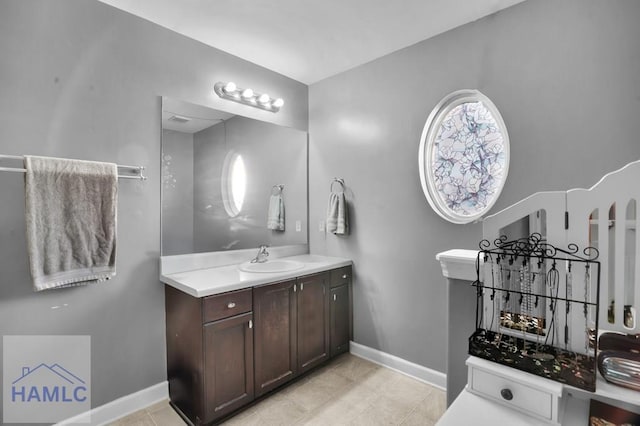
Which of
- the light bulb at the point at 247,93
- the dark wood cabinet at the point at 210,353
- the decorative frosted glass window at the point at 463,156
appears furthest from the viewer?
the light bulb at the point at 247,93

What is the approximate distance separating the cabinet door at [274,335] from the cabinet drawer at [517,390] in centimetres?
141

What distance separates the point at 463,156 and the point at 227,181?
1880mm

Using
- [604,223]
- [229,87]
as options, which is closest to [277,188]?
[229,87]

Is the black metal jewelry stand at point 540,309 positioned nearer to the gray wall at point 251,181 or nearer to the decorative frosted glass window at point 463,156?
the decorative frosted glass window at point 463,156

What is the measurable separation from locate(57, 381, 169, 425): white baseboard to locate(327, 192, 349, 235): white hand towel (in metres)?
1.77

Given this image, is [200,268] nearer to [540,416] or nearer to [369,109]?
[369,109]

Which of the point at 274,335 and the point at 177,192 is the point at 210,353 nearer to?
the point at 274,335

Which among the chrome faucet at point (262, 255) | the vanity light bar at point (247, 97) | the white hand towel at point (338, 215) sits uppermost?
the vanity light bar at point (247, 97)

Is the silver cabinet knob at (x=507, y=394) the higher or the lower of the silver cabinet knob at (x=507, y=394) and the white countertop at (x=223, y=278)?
the lower

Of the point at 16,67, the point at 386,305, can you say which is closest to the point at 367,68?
the point at 386,305

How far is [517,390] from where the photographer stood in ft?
3.41

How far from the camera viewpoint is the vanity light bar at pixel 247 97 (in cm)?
256

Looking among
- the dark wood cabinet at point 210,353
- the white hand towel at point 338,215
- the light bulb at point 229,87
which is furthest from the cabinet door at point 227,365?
the light bulb at point 229,87

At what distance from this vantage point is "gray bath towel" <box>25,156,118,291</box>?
65.7 inches
